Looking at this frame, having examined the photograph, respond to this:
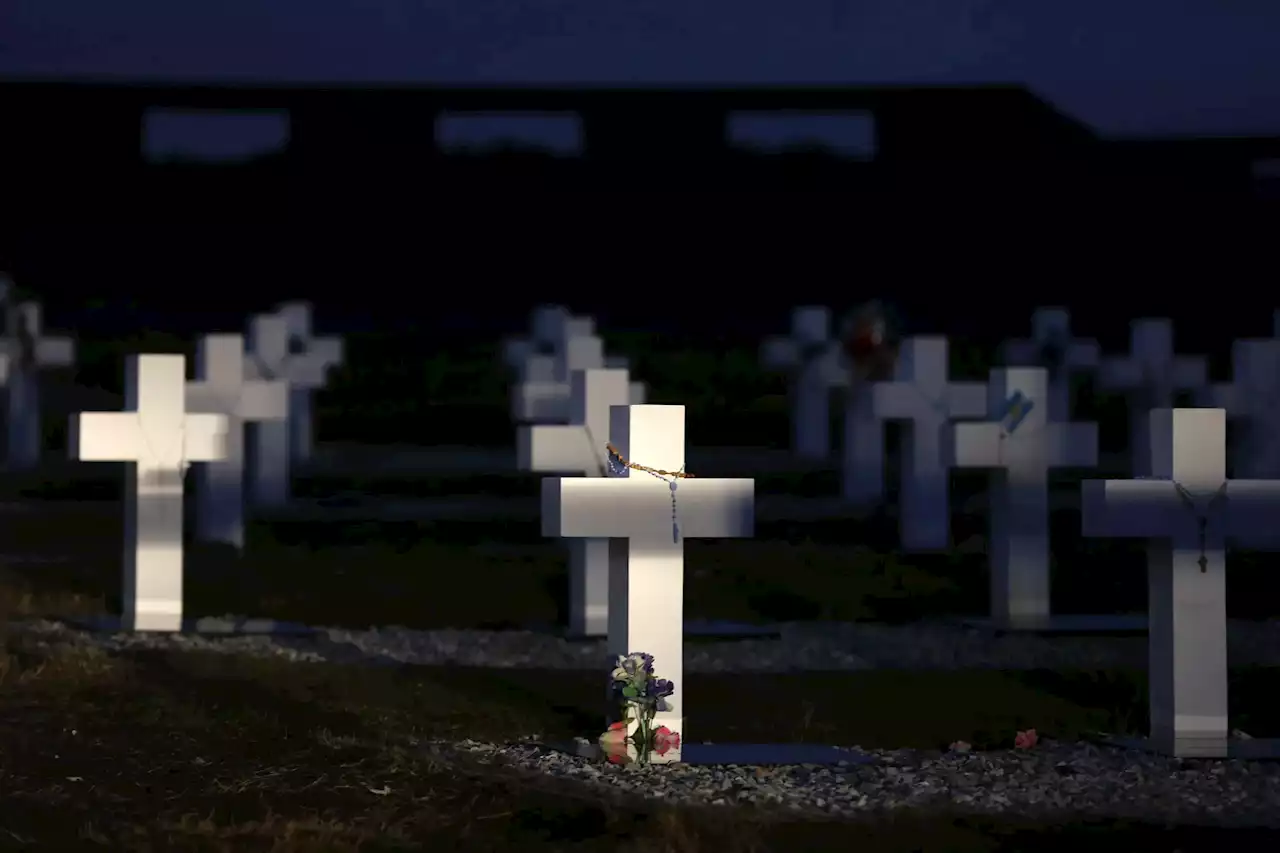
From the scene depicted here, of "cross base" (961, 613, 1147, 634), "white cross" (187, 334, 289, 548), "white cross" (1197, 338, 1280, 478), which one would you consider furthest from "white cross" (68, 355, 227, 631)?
"white cross" (1197, 338, 1280, 478)

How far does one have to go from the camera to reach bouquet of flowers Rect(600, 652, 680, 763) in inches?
193

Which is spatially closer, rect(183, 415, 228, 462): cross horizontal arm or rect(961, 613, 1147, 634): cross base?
rect(961, 613, 1147, 634): cross base

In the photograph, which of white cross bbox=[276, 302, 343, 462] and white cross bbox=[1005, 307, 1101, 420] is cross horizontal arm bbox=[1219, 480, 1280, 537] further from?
white cross bbox=[276, 302, 343, 462]

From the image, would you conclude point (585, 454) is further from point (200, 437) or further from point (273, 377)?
point (273, 377)

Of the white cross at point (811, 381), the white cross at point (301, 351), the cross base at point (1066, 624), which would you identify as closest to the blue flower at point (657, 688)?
the cross base at point (1066, 624)

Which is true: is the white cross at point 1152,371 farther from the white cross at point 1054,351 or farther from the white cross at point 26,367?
the white cross at point 26,367

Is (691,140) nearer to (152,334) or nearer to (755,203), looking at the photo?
(755,203)

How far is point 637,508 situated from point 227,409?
501cm

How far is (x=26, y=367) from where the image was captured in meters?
14.2

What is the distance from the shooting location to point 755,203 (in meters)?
19.8

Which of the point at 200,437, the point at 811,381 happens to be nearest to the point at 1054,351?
the point at 811,381

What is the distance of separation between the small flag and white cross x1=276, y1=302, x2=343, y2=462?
617cm

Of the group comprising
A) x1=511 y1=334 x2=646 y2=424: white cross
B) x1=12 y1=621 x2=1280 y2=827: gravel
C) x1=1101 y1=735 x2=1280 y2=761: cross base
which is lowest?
x1=12 y1=621 x2=1280 y2=827: gravel

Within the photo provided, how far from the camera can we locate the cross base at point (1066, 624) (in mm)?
7691
